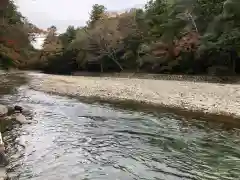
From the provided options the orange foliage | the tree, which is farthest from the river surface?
the tree

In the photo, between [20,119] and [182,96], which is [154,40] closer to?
[182,96]

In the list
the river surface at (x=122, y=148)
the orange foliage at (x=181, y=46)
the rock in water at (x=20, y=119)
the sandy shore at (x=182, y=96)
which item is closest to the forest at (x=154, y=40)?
the orange foliage at (x=181, y=46)

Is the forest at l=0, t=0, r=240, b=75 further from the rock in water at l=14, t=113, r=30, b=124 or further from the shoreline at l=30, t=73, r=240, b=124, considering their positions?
the rock in water at l=14, t=113, r=30, b=124

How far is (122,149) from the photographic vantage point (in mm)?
10266

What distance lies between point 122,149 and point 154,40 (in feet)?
101

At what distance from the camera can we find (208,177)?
7.77 meters

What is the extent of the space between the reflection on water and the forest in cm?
1393

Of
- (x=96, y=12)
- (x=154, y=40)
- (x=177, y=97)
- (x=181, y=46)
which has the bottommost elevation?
(x=177, y=97)

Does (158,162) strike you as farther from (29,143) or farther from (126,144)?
(29,143)

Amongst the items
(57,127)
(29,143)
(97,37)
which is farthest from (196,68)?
(29,143)

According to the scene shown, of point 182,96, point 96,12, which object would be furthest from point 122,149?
point 96,12

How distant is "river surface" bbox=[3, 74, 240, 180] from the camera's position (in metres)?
8.10

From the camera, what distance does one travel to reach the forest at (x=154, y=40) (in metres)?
28.1

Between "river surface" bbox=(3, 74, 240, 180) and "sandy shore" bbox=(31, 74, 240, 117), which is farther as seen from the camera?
"sandy shore" bbox=(31, 74, 240, 117)
